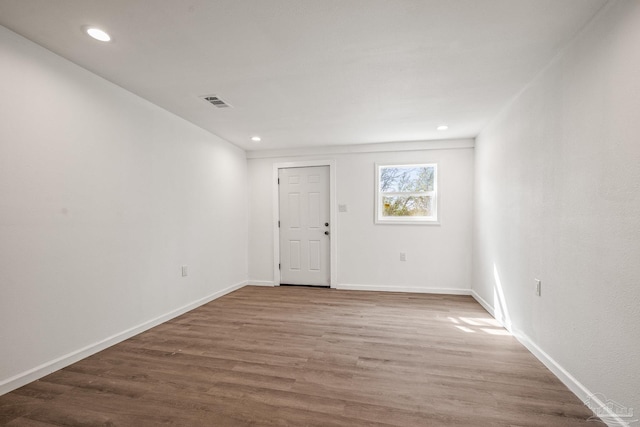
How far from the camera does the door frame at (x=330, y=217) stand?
4.62 m

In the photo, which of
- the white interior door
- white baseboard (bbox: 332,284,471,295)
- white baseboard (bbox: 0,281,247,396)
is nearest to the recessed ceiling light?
white baseboard (bbox: 0,281,247,396)

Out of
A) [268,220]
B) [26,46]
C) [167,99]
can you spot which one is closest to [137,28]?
[26,46]

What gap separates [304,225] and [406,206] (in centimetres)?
177

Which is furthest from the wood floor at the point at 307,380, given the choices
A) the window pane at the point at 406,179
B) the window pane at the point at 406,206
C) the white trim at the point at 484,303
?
the window pane at the point at 406,179

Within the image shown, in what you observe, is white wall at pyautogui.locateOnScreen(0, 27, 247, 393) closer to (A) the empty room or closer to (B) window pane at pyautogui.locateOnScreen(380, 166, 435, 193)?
(A) the empty room

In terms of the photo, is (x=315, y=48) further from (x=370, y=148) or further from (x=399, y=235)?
(x=399, y=235)

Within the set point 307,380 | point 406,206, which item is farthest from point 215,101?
point 406,206

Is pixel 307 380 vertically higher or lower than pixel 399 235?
lower

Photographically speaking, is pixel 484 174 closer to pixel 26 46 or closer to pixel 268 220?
pixel 268 220

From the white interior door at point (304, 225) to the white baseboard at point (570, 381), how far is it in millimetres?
2799

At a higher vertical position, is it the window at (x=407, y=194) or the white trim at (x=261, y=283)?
Answer: the window at (x=407, y=194)

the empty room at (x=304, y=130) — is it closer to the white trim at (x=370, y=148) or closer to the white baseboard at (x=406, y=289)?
the white baseboard at (x=406, y=289)

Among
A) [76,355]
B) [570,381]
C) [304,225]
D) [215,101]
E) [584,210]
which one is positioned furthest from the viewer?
[304,225]

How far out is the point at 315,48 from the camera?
76.8 inches
